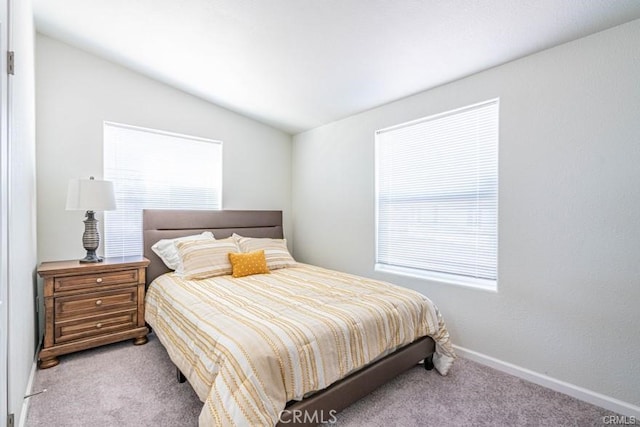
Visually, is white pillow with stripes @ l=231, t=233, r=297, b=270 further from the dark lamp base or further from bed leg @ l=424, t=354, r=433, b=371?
bed leg @ l=424, t=354, r=433, b=371

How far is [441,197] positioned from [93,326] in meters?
3.23

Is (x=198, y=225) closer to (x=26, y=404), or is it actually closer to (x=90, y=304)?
(x=90, y=304)

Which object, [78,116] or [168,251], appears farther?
[168,251]

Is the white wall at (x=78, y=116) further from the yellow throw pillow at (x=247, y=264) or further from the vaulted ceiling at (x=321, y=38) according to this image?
the yellow throw pillow at (x=247, y=264)

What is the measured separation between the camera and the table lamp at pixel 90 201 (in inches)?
101

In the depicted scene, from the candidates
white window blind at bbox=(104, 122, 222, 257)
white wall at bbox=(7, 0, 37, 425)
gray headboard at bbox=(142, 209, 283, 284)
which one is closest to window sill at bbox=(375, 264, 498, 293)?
gray headboard at bbox=(142, 209, 283, 284)

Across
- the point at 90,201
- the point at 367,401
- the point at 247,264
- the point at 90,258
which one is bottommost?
the point at 367,401

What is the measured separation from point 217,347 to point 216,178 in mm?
2678

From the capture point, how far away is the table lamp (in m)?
2.57

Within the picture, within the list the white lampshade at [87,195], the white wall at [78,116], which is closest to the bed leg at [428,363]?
the white lampshade at [87,195]

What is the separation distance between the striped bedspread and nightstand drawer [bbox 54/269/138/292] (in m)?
0.26

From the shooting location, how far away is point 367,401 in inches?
77.9

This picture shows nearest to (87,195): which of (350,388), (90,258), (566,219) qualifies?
(90,258)

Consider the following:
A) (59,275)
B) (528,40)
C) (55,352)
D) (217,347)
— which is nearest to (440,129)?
(528,40)
